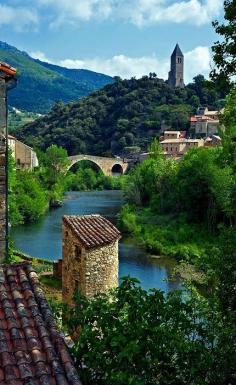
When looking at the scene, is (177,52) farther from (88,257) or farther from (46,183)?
(88,257)

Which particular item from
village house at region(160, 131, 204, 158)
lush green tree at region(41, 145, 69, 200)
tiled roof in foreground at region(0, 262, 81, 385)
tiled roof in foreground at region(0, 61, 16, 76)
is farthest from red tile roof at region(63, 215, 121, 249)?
village house at region(160, 131, 204, 158)

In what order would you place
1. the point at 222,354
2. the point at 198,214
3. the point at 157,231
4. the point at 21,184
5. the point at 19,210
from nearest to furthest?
the point at 222,354 < the point at 157,231 < the point at 198,214 < the point at 19,210 < the point at 21,184

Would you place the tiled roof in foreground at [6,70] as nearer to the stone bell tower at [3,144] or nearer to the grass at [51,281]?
the stone bell tower at [3,144]

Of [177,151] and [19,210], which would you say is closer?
[19,210]

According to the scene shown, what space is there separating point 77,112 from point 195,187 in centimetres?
8555

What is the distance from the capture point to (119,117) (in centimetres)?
11712

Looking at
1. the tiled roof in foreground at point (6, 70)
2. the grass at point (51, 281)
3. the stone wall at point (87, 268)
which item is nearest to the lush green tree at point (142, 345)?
the tiled roof in foreground at point (6, 70)

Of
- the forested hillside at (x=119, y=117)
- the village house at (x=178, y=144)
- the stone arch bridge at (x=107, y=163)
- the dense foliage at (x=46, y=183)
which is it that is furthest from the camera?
the forested hillside at (x=119, y=117)

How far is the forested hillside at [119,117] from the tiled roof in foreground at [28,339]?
99.6 meters

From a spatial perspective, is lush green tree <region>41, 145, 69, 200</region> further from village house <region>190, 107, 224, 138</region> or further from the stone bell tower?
the stone bell tower

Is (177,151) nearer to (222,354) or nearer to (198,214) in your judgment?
(198,214)

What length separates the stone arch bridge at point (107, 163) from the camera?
88700mm

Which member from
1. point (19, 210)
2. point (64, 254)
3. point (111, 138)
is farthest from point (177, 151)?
point (64, 254)

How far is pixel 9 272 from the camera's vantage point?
5926 millimetres
